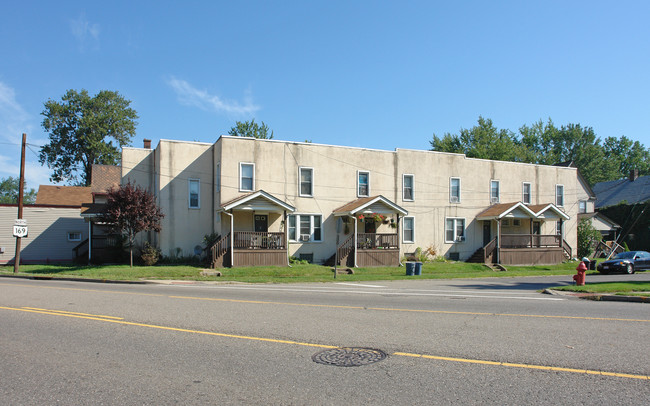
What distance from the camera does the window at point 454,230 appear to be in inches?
1313

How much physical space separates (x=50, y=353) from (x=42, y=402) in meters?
2.35

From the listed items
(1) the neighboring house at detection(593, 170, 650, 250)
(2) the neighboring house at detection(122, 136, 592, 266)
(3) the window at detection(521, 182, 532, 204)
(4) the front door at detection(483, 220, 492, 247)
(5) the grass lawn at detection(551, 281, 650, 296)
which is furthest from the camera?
(1) the neighboring house at detection(593, 170, 650, 250)

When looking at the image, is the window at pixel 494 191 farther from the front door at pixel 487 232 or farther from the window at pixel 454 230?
the window at pixel 454 230

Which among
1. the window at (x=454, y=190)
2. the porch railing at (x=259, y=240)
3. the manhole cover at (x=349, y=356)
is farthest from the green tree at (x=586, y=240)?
the manhole cover at (x=349, y=356)

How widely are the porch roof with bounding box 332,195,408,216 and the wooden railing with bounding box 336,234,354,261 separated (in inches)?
63.2

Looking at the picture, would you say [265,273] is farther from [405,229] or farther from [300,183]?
[405,229]

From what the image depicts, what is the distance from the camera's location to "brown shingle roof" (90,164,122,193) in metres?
34.9

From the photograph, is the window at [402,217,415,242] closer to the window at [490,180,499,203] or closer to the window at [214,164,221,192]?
the window at [490,180,499,203]

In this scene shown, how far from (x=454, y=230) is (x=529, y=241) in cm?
554

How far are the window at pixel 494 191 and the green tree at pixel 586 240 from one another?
9.84m

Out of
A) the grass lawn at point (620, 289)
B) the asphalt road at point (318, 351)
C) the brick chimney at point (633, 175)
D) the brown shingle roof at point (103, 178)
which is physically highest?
the brick chimney at point (633, 175)

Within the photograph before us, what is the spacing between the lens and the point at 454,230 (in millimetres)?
33562

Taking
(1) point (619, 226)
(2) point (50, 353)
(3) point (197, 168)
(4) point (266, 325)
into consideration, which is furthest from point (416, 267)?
(1) point (619, 226)

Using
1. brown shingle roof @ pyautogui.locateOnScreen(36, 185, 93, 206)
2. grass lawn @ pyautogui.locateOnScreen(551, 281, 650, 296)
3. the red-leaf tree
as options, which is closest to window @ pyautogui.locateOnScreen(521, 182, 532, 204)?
grass lawn @ pyautogui.locateOnScreen(551, 281, 650, 296)
